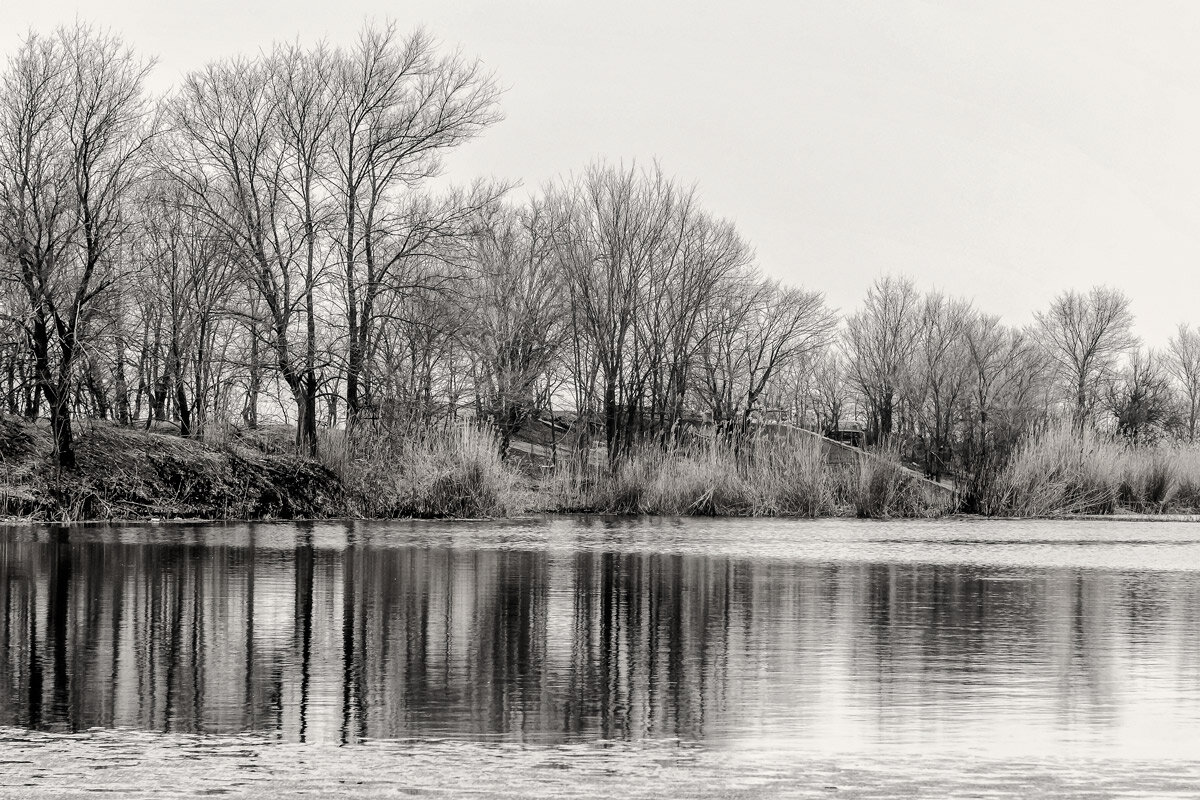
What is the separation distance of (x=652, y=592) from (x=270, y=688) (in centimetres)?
635

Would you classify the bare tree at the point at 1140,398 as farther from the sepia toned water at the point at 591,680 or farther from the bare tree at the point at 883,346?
the sepia toned water at the point at 591,680

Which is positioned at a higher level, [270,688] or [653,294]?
[653,294]

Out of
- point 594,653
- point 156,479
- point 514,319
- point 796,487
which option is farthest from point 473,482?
point 594,653

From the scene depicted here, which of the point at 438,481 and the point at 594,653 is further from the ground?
the point at 438,481

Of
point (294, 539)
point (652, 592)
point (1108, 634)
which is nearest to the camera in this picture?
point (1108, 634)

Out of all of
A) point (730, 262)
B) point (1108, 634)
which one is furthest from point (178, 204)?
point (1108, 634)

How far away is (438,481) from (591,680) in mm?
21293

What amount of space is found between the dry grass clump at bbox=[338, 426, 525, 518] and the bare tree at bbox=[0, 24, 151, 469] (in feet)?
19.5

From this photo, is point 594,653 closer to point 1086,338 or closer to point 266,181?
point 266,181

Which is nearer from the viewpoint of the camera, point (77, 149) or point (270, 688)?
point (270, 688)

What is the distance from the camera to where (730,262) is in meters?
45.3

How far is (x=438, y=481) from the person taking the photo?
28.9 metres

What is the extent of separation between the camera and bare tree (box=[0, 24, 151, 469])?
2731 cm

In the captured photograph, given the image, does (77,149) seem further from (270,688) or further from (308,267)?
(270,688)
